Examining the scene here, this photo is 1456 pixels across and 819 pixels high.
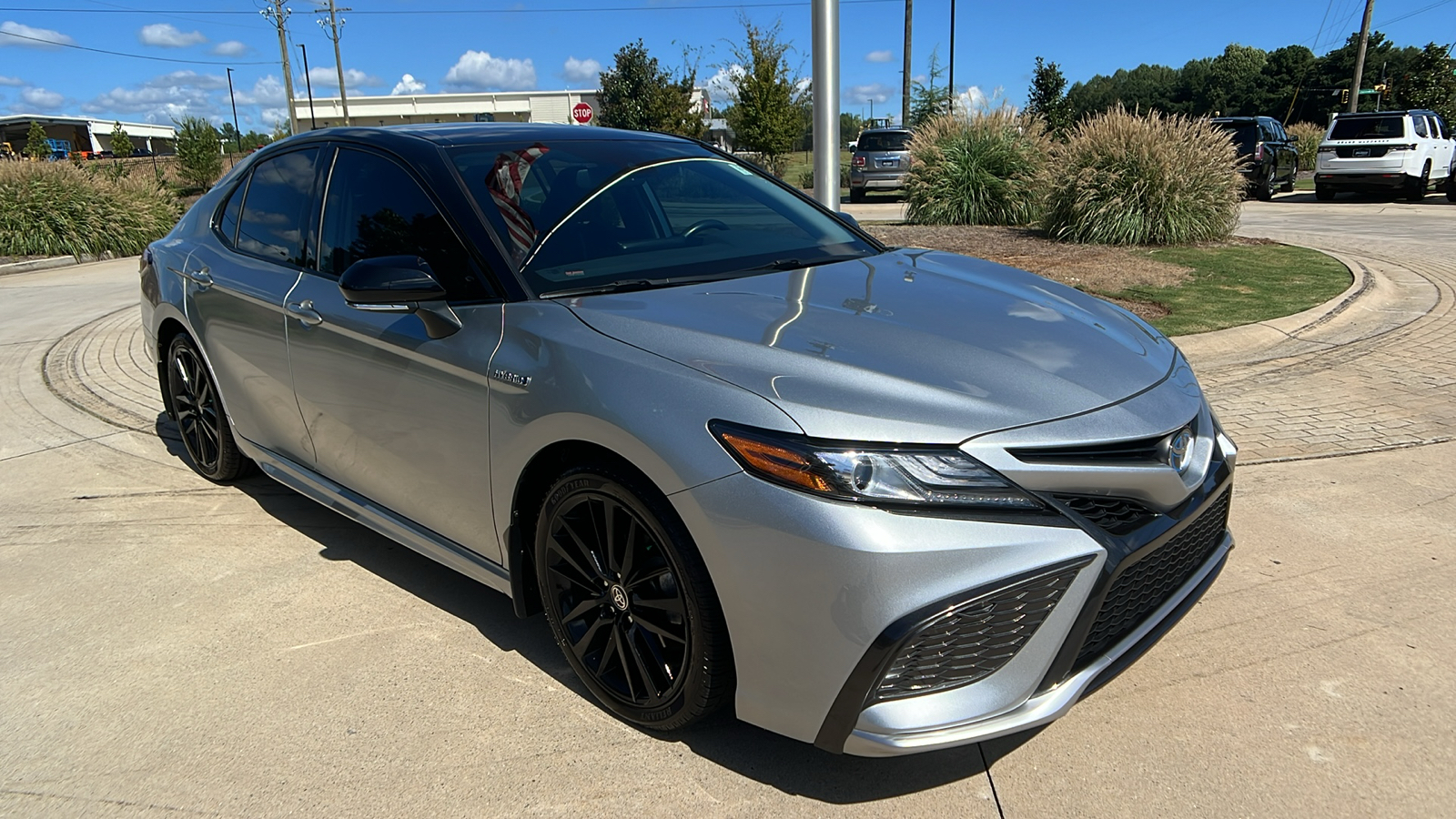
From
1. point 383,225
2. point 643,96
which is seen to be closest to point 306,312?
point 383,225

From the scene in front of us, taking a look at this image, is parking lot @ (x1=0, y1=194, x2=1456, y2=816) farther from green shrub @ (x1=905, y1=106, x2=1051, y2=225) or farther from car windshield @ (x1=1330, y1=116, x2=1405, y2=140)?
car windshield @ (x1=1330, y1=116, x2=1405, y2=140)

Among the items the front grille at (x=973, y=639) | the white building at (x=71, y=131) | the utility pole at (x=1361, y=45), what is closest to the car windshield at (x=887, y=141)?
the utility pole at (x=1361, y=45)

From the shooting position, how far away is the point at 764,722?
238 centimetres

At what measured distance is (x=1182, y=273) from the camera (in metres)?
9.69

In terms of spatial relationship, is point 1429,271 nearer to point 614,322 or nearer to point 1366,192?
point 614,322

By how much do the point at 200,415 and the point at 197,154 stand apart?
37.5 metres

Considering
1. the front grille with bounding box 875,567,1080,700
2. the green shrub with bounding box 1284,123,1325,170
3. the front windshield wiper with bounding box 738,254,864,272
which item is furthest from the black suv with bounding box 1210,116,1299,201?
the front grille with bounding box 875,567,1080,700

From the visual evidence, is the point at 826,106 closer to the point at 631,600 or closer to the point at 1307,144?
the point at 631,600

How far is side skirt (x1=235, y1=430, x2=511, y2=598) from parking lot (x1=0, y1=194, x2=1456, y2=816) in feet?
1.02

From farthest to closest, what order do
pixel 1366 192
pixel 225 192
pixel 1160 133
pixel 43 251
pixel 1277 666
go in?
pixel 1366 192 → pixel 43 251 → pixel 1160 133 → pixel 225 192 → pixel 1277 666

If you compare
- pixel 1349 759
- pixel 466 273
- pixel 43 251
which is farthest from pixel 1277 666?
pixel 43 251

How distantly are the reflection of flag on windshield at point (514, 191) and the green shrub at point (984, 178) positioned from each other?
1201 centimetres

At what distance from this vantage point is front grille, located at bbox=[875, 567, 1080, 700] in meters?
2.15

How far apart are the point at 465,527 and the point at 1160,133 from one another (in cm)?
1157
